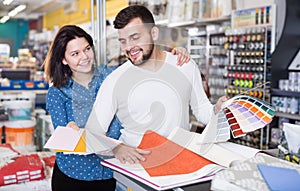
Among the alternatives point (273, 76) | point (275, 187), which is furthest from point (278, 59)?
point (275, 187)

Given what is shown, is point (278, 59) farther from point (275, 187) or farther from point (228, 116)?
point (275, 187)

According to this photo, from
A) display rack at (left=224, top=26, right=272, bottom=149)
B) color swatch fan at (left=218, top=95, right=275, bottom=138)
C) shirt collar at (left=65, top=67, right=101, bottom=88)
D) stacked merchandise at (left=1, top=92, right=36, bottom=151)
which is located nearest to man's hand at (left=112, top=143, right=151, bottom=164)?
color swatch fan at (left=218, top=95, right=275, bottom=138)

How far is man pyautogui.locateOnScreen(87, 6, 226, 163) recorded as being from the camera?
1274 mm

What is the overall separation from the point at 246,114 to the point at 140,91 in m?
0.40

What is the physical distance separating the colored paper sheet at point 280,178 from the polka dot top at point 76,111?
77cm

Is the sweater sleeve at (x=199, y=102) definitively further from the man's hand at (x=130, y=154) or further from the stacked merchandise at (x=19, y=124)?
the stacked merchandise at (x=19, y=124)

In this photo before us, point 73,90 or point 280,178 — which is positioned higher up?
point 73,90

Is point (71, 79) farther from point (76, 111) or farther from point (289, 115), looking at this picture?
point (289, 115)

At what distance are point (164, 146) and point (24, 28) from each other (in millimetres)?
17652

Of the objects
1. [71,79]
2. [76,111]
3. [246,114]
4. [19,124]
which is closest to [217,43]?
[19,124]

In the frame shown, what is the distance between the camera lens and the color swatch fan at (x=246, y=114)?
1.06 metres

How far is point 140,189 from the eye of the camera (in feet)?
2.96

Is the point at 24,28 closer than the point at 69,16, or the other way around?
the point at 69,16

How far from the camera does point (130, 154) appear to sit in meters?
1.06
